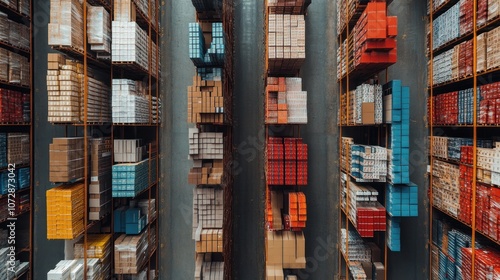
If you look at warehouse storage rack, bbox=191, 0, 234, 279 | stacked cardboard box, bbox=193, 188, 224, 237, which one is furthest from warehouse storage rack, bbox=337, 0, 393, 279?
stacked cardboard box, bbox=193, 188, 224, 237

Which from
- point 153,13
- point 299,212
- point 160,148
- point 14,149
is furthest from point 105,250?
point 153,13

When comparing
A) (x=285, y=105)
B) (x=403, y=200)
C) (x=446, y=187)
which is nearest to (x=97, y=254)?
(x=285, y=105)

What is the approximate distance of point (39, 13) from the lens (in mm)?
7559

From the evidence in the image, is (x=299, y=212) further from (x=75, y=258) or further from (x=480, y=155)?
(x=75, y=258)

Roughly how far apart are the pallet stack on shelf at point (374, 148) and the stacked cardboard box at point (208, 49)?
3.07 meters

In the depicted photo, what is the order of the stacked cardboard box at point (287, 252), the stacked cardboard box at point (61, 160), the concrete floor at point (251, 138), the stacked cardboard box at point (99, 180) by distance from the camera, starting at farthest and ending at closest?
the concrete floor at point (251, 138)
the stacked cardboard box at point (287, 252)
the stacked cardboard box at point (99, 180)
the stacked cardboard box at point (61, 160)

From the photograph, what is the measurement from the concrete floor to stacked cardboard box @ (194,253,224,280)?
51.3 inches

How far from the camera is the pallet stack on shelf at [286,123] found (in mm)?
5676

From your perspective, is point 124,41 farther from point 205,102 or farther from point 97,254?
point 97,254

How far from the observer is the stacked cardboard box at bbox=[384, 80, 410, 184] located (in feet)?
18.6

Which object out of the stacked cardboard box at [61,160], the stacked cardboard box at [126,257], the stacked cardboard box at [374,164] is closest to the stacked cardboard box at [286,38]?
the stacked cardboard box at [374,164]

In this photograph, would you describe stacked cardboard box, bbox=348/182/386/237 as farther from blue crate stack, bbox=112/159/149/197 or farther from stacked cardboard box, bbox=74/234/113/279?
stacked cardboard box, bbox=74/234/113/279

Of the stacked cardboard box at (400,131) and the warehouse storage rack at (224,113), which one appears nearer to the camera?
the stacked cardboard box at (400,131)

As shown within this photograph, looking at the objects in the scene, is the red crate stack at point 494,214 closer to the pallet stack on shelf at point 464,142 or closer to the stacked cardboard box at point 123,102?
the pallet stack on shelf at point 464,142
